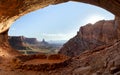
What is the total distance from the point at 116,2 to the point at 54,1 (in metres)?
2.65

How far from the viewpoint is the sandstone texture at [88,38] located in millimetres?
26920

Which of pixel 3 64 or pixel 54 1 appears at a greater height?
pixel 54 1

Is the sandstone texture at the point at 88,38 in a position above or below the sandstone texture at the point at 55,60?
below

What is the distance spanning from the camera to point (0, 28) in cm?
953

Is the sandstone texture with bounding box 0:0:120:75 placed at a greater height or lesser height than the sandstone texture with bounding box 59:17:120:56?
greater

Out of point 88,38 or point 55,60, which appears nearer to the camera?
point 55,60

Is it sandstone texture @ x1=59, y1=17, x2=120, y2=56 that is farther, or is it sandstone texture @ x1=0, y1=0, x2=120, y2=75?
sandstone texture @ x1=59, y1=17, x2=120, y2=56

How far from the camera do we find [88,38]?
29.2m

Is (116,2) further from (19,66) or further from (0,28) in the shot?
(0,28)

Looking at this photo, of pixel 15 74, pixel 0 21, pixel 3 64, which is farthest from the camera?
pixel 0 21

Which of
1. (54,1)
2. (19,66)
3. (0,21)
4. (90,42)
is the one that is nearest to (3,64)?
(19,66)

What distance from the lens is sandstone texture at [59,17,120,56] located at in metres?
26.9

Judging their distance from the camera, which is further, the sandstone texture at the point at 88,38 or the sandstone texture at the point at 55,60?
the sandstone texture at the point at 88,38

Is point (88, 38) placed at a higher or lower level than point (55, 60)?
lower
